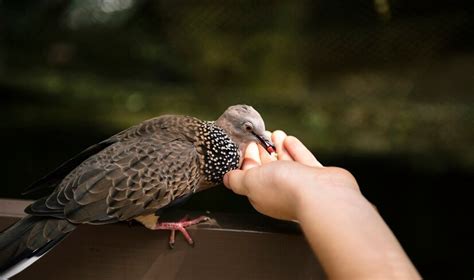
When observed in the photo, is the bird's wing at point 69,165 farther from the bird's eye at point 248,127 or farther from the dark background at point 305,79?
the dark background at point 305,79

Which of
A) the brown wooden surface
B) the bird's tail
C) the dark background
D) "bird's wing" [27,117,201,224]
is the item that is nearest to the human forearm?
the brown wooden surface

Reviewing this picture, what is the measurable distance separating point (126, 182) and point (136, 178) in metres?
0.02

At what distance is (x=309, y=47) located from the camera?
47.9 inches

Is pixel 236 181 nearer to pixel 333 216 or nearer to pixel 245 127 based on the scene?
pixel 245 127

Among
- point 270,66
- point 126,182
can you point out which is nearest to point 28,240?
point 126,182

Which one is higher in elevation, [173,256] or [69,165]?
[69,165]

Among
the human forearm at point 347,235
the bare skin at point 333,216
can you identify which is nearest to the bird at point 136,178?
the bare skin at point 333,216

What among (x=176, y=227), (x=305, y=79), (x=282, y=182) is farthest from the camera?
(x=305, y=79)

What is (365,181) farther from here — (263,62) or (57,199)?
(57,199)

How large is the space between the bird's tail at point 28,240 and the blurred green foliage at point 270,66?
550 millimetres

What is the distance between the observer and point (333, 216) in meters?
0.65

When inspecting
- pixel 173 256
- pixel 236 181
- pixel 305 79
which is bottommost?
pixel 173 256

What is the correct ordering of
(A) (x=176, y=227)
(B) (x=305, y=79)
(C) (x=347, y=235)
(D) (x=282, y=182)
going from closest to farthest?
(C) (x=347, y=235), (D) (x=282, y=182), (A) (x=176, y=227), (B) (x=305, y=79)

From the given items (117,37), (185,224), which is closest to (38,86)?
(117,37)
